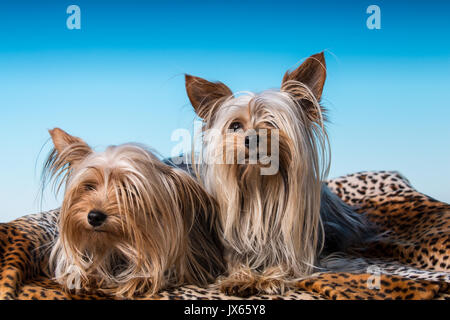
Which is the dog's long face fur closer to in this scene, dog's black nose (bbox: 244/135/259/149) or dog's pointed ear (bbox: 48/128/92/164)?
dog's black nose (bbox: 244/135/259/149)

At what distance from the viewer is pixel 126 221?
7.98 ft

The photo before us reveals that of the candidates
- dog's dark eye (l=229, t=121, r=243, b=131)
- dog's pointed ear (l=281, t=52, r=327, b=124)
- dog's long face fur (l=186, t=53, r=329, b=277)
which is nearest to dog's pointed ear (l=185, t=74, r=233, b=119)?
dog's long face fur (l=186, t=53, r=329, b=277)

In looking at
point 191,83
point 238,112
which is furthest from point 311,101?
point 191,83

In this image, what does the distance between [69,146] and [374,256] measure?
6.27 ft

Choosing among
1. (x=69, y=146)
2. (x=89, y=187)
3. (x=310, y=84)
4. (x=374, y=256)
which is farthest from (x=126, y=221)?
(x=374, y=256)

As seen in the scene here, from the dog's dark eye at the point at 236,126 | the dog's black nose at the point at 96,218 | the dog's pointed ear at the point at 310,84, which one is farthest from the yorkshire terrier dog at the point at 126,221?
the dog's pointed ear at the point at 310,84

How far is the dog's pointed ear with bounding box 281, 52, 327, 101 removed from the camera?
2645 mm

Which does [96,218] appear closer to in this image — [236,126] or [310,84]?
[236,126]

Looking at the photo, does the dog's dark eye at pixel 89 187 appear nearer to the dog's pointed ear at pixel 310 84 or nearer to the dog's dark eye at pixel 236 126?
the dog's dark eye at pixel 236 126

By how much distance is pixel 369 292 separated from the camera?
248 cm

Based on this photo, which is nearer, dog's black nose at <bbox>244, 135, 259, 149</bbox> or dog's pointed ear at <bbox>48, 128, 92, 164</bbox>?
dog's black nose at <bbox>244, 135, 259, 149</bbox>

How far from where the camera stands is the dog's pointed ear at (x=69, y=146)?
2.70 m

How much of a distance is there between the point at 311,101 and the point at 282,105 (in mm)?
181

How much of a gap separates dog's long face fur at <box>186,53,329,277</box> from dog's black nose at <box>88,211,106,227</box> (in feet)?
1.87
